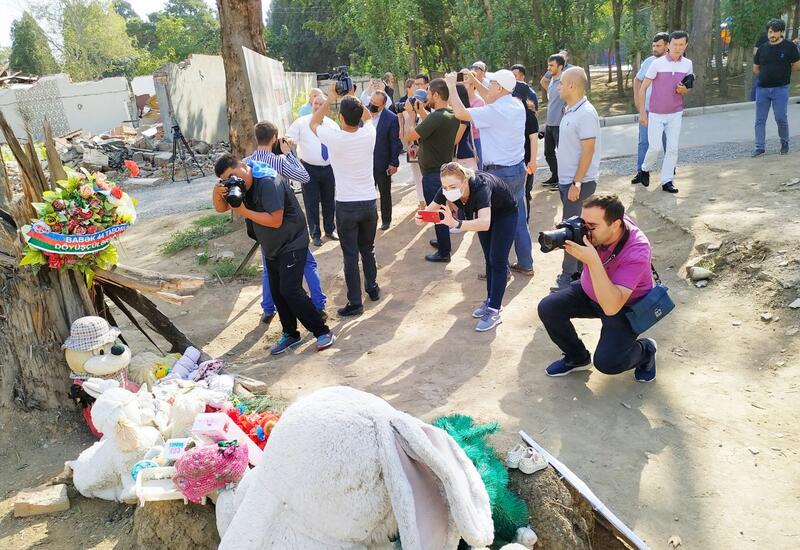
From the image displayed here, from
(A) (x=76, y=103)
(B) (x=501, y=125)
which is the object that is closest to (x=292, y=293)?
(B) (x=501, y=125)

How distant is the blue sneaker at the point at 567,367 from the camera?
13.6ft

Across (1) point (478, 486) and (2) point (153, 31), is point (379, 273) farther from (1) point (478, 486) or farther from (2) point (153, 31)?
(2) point (153, 31)

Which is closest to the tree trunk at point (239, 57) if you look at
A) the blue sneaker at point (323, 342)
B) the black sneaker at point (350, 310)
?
the black sneaker at point (350, 310)

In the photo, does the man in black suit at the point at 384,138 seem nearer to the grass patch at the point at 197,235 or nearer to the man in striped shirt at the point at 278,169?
the man in striped shirt at the point at 278,169

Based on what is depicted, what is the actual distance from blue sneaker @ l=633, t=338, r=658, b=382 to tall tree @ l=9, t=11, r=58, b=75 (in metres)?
45.8

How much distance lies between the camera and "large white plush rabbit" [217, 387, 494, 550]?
173 centimetres

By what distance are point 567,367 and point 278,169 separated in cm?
330

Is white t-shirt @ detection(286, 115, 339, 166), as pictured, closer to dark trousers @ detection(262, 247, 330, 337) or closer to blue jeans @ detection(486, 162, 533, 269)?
blue jeans @ detection(486, 162, 533, 269)

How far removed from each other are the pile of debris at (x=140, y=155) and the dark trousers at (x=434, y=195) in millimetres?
9939

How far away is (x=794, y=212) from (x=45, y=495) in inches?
252

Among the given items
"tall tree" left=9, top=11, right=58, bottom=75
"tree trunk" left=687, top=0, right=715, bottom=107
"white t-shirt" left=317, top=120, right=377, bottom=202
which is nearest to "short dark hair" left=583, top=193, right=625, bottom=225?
"white t-shirt" left=317, top=120, right=377, bottom=202

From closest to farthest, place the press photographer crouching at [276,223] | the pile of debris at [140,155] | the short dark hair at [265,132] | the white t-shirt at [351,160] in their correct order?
the press photographer crouching at [276,223]
the white t-shirt at [351,160]
the short dark hair at [265,132]
the pile of debris at [140,155]

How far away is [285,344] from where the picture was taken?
520 cm

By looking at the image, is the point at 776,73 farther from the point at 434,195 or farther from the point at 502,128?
the point at 434,195
